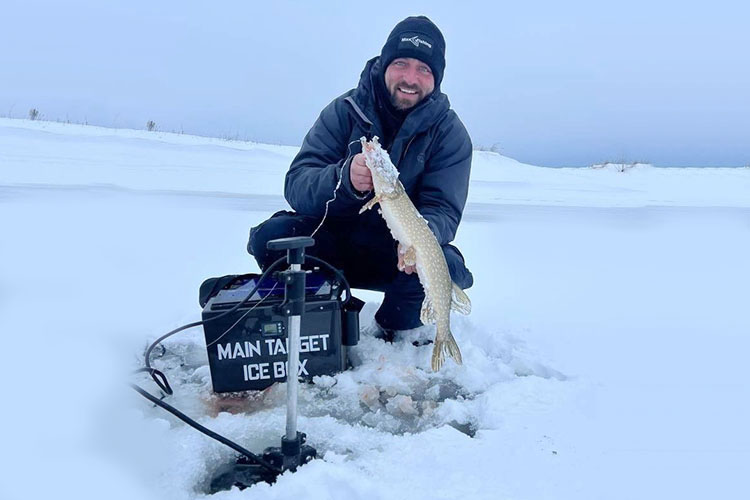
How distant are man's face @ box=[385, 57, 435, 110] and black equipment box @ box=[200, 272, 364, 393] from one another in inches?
47.8

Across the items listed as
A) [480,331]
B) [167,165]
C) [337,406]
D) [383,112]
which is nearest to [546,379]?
[480,331]

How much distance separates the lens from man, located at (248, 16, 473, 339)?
2994 mm

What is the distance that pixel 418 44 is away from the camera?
9.96ft

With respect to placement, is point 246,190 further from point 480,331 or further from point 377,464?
point 377,464

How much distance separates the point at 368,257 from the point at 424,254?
2.20 ft

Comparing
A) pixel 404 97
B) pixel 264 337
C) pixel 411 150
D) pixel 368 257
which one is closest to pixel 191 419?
pixel 264 337

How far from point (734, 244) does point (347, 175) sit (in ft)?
18.5

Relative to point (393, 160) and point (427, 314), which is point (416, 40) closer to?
point (393, 160)

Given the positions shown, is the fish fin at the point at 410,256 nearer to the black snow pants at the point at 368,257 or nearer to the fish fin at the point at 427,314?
the fish fin at the point at 427,314

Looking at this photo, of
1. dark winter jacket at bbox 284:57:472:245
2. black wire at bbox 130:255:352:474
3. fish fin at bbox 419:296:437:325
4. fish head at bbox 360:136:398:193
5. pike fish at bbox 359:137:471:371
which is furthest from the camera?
dark winter jacket at bbox 284:57:472:245

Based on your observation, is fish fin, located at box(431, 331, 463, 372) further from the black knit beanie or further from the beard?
the black knit beanie

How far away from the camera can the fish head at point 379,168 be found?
2.29m

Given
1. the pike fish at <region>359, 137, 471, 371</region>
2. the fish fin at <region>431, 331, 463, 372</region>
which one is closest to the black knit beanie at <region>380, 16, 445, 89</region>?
the pike fish at <region>359, 137, 471, 371</region>

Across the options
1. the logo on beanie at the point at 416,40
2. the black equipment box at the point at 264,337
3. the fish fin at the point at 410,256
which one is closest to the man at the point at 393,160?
the logo on beanie at the point at 416,40
